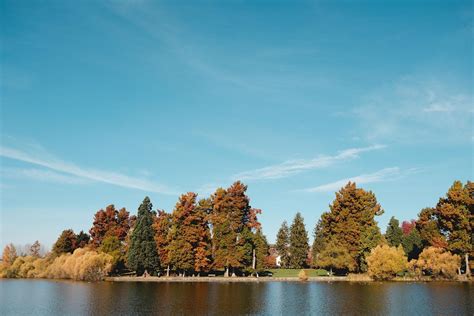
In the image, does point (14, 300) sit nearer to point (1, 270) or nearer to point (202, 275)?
point (202, 275)

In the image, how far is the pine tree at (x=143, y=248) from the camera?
75.9 m

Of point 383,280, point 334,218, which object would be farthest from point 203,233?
point 383,280

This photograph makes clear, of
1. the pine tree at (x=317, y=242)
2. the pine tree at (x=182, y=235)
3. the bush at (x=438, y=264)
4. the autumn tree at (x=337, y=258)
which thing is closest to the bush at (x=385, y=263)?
the bush at (x=438, y=264)

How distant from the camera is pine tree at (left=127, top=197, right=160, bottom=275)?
2990 inches

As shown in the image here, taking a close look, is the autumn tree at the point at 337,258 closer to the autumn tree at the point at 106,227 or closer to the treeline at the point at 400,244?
the treeline at the point at 400,244

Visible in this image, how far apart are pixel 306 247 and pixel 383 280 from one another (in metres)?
36.7

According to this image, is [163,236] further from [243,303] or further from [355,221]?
[243,303]

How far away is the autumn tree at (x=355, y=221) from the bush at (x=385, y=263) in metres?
5.68

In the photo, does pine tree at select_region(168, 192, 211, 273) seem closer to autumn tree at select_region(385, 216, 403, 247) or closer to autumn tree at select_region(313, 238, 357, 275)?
autumn tree at select_region(313, 238, 357, 275)

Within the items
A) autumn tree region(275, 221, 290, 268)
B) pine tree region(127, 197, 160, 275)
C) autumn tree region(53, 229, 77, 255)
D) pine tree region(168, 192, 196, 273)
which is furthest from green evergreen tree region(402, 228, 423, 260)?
autumn tree region(53, 229, 77, 255)

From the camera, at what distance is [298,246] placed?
105500 mm

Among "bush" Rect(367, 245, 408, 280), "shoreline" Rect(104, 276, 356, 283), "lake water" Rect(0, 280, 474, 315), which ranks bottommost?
"shoreline" Rect(104, 276, 356, 283)

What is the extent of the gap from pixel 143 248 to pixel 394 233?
54.8 m

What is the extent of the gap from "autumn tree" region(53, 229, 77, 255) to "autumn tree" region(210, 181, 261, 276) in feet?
111
